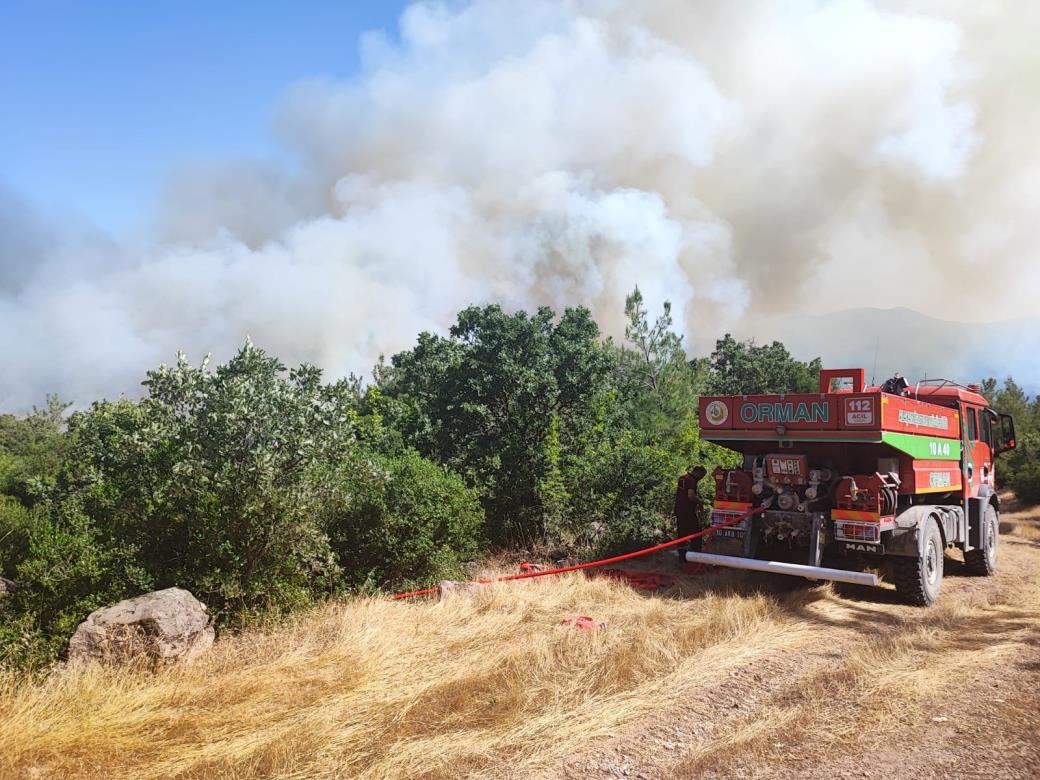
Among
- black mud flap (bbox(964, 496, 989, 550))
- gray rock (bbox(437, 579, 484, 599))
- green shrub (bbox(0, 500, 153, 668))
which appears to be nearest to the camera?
green shrub (bbox(0, 500, 153, 668))

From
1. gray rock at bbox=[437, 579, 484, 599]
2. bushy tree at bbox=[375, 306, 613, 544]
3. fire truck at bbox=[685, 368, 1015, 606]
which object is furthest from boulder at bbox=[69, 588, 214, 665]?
bushy tree at bbox=[375, 306, 613, 544]

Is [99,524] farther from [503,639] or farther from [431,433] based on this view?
[431,433]

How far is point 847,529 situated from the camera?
874cm

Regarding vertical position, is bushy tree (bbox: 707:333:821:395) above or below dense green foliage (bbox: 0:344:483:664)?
above

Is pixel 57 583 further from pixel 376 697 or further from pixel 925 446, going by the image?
pixel 925 446

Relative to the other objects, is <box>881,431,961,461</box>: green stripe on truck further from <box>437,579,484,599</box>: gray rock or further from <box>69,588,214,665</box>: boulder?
<box>69,588,214,665</box>: boulder

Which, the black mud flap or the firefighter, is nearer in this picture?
the black mud flap

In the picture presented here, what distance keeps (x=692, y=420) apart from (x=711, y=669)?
1285 centimetres

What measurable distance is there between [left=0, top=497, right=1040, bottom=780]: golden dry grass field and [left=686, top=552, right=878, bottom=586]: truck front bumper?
476 mm

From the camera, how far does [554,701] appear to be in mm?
5426

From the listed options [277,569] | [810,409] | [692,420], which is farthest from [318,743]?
[692,420]

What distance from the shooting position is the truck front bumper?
322 inches

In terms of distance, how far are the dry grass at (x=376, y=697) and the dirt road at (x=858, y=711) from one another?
0.99ft

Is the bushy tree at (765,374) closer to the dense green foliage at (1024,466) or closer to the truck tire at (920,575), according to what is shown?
the dense green foliage at (1024,466)
